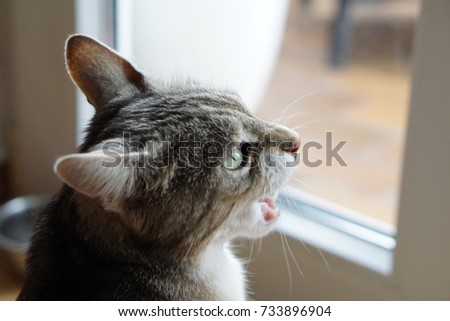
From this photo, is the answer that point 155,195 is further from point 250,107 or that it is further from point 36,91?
point 36,91

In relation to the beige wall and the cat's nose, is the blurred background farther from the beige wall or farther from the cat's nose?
the cat's nose

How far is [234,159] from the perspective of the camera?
0.88 metres

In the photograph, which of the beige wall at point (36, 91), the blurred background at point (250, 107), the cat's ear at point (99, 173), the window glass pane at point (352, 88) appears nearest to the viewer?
the cat's ear at point (99, 173)

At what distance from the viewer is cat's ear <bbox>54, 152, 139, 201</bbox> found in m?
0.72

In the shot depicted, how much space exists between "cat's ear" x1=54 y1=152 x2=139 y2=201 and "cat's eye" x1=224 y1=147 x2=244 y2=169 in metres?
0.13

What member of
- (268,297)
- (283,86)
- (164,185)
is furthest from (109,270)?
(283,86)

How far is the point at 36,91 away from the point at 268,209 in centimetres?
91

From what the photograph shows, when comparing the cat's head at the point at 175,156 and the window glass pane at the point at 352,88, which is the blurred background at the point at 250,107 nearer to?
the window glass pane at the point at 352,88

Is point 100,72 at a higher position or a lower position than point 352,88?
higher

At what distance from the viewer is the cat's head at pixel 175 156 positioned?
2.69 feet

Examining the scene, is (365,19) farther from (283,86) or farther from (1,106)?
(1,106)

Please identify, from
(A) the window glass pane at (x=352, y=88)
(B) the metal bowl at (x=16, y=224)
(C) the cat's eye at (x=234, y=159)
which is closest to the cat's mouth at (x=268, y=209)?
(C) the cat's eye at (x=234, y=159)

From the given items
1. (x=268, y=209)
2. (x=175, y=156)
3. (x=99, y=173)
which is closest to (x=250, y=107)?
(x=268, y=209)

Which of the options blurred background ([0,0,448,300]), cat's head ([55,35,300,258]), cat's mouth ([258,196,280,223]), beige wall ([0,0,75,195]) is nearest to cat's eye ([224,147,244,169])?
cat's head ([55,35,300,258])
